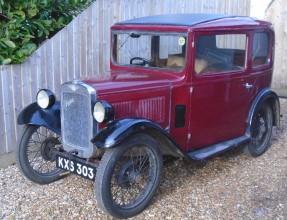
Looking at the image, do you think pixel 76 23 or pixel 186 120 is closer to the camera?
pixel 186 120

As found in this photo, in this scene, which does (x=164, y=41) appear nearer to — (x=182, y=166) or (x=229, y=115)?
(x=229, y=115)

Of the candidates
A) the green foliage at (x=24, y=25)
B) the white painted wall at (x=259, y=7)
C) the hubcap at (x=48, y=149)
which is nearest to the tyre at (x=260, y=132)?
the hubcap at (x=48, y=149)

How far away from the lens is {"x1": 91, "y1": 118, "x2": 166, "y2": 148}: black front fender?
3.28 metres

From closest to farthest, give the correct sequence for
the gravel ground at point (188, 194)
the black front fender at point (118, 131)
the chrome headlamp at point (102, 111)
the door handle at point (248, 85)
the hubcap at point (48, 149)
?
the black front fender at point (118, 131), the chrome headlamp at point (102, 111), the gravel ground at point (188, 194), the hubcap at point (48, 149), the door handle at point (248, 85)

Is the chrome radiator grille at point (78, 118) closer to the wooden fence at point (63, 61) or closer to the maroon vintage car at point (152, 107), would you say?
the maroon vintage car at point (152, 107)

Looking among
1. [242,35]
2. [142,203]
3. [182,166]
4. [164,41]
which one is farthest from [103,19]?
[142,203]

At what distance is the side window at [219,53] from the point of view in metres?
4.16

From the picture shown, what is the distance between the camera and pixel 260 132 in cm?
521

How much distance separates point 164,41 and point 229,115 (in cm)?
115

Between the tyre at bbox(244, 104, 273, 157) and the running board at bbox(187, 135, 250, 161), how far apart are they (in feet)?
0.97

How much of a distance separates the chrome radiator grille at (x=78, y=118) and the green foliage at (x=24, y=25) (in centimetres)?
116

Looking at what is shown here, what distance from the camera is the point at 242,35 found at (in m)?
4.64

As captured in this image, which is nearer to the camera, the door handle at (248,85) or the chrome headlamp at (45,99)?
the chrome headlamp at (45,99)

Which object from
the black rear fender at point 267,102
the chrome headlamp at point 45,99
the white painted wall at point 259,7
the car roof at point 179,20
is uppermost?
the white painted wall at point 259,7
